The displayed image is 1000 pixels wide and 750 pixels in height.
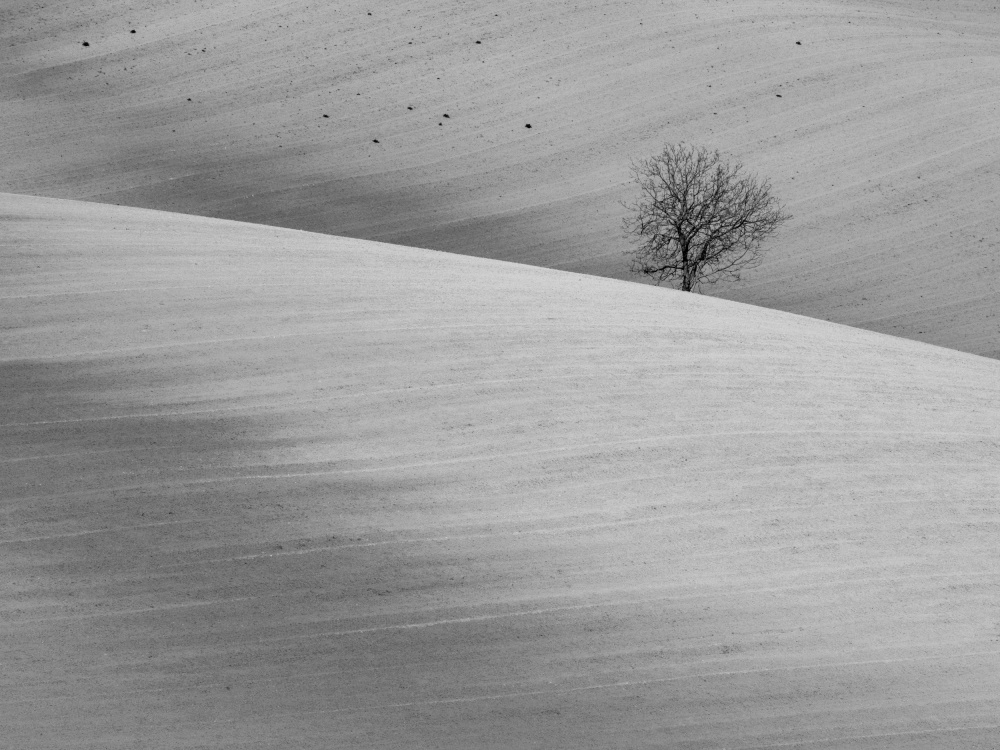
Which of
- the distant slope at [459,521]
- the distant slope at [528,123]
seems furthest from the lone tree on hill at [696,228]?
the distant slope at [459,521]

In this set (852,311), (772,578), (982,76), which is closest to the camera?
(772,578)

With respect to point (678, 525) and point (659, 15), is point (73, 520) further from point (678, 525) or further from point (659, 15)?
point (659, 15)

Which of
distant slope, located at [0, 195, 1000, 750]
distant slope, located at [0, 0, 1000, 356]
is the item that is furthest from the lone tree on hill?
distant slope, located at [0, 195, 1000, 750]

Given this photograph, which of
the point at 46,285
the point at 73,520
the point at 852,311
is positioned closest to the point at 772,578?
the point at 73,520

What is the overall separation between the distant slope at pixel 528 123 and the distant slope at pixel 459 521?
1141 cm

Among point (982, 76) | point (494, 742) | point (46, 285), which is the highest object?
point (982, 76)

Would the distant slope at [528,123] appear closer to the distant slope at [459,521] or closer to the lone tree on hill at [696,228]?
the lone tree on hill at [696,228]

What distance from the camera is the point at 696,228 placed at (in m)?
22.5

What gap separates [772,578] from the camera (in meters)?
9.07

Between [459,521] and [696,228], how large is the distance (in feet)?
46.2

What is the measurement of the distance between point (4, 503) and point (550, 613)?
3905 millimetres

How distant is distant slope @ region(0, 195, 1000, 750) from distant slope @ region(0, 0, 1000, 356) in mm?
11410

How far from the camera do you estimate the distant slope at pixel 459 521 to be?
7785 millimetres

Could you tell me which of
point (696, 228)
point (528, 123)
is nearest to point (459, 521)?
point (696, 228)
